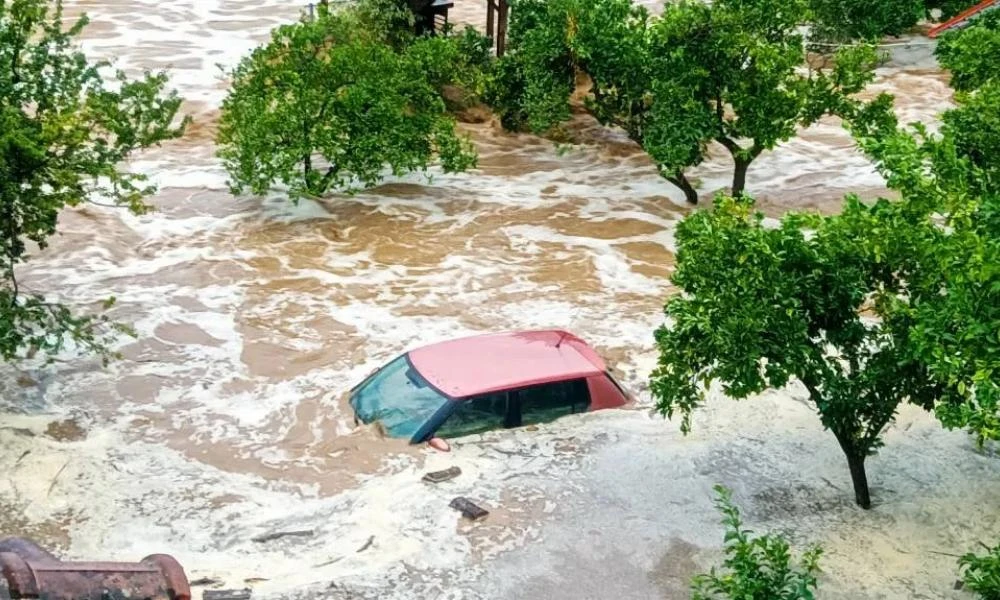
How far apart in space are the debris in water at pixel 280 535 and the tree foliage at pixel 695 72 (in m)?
10.6

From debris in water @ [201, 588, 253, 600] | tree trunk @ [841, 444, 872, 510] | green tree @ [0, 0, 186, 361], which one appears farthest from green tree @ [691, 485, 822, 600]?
green tree @ [0, 0, 186, 361]

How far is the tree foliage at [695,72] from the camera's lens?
678 inches

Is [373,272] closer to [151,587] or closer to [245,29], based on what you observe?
[151,587]

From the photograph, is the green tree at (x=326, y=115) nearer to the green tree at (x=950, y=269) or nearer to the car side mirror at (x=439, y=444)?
the car side mirror at (x=439, y=444)

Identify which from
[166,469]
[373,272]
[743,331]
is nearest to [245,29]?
[373,272]

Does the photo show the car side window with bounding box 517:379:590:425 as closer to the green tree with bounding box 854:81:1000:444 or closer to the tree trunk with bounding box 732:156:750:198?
the green tree with bounding box 854:81:1000:444

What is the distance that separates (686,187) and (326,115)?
6320mm

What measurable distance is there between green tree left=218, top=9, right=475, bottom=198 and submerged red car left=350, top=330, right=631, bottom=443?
25.8 feet

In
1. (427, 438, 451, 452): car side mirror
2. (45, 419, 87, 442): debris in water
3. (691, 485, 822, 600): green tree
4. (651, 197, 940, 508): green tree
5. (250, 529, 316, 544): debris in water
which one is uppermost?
(651, 197, 940, 508): green tree

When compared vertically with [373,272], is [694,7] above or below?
above

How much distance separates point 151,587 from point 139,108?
9.12 metres

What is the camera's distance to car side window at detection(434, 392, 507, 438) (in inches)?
401

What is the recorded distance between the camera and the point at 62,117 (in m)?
10.8

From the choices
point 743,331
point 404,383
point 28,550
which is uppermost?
point 28,550
